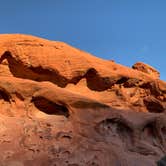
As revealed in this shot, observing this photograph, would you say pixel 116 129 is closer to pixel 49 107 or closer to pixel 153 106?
pixel 49 107

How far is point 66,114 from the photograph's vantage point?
10.9 metres

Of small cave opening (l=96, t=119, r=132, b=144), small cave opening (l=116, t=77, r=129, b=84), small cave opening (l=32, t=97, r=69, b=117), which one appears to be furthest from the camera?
small cave opening (l=116, t=77, r=129, b=84)

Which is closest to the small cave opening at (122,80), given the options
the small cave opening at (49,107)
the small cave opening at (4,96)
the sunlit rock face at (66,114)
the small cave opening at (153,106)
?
the sunlit rock face at (66,114)

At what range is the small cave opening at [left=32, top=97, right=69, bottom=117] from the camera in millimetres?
10798

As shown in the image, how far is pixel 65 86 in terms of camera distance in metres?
13.4

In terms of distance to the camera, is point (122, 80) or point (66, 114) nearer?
point (66, 114)

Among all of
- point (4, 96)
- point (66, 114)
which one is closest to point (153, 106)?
point (66, 114)

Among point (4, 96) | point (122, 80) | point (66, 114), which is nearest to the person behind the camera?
point (4, 96)

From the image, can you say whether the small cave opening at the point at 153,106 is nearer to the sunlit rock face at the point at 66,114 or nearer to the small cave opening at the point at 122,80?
the sunlit rock face at the point at 66,114

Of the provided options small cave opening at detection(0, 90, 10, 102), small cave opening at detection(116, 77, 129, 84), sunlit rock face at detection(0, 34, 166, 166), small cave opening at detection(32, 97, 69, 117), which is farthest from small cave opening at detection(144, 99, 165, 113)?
small cave opening at detection(0, 90, 10, 102)

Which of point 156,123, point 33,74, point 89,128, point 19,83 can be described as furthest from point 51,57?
point 156,123

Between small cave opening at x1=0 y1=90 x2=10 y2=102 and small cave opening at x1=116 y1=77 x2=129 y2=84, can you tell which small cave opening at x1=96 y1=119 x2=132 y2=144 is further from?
small cave opening at x1=116 y1=77 x2=129 y2=84

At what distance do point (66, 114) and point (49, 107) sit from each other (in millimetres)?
595

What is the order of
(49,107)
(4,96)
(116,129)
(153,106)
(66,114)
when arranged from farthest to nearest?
(153,106), (116,129), (49,107), (66,114), (4,96)
